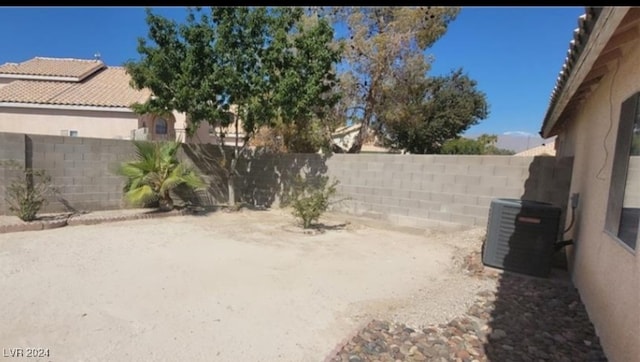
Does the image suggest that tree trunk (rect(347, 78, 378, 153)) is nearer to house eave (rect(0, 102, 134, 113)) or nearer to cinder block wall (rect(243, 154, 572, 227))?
cinder block wall (rect(243, 154, 572, 227))

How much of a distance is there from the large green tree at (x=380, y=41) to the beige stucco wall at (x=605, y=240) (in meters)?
8.26

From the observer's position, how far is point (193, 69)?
Result: 862 centimetres

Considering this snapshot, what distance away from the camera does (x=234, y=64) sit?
8.91m

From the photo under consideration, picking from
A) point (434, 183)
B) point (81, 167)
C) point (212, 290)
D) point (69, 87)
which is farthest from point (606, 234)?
point (69, 87)

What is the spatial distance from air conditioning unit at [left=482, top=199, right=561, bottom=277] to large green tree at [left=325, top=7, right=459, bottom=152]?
8.68 m

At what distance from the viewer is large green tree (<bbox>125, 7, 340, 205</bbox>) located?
28.2 feet

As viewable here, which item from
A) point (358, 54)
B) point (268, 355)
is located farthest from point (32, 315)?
point (358, 54)

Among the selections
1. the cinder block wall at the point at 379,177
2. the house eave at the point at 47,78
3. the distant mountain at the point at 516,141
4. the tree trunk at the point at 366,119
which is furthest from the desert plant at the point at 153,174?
the distant mountain at the point at 516,141

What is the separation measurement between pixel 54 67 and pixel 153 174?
15503 millimetres

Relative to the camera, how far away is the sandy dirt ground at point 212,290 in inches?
119

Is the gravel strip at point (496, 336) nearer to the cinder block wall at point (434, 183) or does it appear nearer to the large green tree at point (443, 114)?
the cinder block wall at point (434, 183)

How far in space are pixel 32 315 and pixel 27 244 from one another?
3.17m

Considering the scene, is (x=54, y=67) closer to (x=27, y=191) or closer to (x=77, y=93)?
(x=77, y=93)
